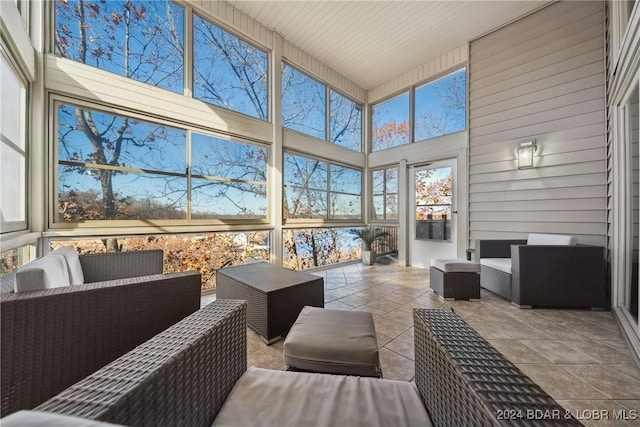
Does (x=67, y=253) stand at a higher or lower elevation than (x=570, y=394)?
higher

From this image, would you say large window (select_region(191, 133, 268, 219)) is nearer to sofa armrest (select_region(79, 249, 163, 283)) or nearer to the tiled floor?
sofa armrest (select_region(79, 249, 163, 283))

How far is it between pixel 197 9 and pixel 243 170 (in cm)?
218

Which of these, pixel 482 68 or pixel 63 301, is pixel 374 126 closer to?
pixel 482 68

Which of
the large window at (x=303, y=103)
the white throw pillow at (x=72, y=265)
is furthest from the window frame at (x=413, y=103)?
the white throw pillow at (x=72, y=265)

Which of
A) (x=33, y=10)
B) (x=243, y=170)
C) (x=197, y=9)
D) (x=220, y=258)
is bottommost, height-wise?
(x=220, y=258)

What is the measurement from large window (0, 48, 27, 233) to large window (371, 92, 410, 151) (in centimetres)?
536

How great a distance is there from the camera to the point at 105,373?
0.59 metres

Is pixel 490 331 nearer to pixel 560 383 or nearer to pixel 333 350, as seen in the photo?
Answer: pixel 560 383

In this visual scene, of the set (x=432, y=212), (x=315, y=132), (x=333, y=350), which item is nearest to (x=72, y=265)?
(x=333, y=350)

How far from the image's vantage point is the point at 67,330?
44.1 inches

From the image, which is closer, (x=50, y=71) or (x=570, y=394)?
(x=570, y=394)

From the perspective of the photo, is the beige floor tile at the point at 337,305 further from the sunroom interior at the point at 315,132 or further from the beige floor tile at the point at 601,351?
the beige floor tile at the point at 601,351

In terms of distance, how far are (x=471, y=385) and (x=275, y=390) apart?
0.63 meters

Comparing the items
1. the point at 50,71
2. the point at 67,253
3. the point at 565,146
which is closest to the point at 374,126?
the point at 565,146
